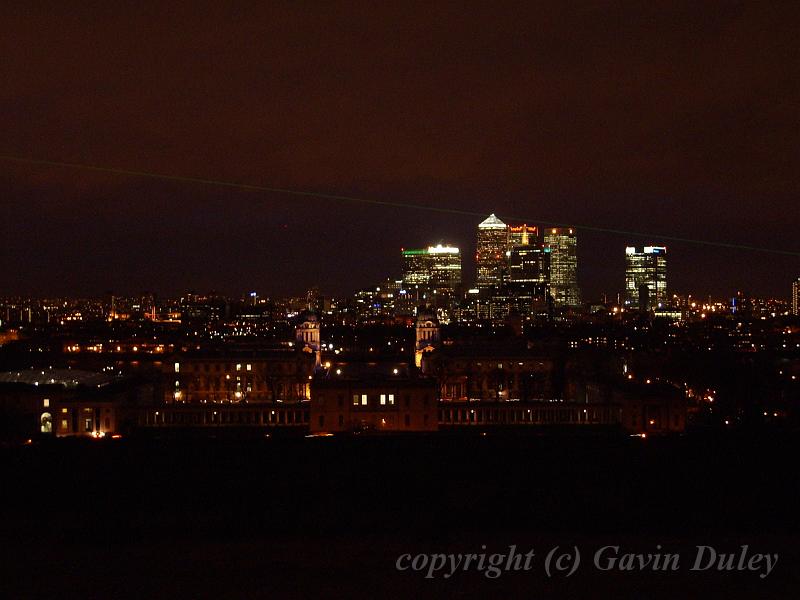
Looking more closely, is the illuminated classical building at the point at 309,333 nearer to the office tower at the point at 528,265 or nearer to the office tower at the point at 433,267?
the office tower at the point at 528,265

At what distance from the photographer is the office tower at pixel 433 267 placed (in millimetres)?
174625

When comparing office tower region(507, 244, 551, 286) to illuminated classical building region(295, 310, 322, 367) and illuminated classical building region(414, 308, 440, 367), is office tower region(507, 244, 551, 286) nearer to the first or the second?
illuminated classical building region(414, 308, 440, 367)

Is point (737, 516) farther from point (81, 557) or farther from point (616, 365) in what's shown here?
point (616, 365)

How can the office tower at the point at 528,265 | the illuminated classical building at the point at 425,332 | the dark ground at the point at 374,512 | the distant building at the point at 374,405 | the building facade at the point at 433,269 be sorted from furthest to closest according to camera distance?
1. the building facade at the point at 433,269
2. the office tower at the point at 528,265
3. the illuminated classical building at the point at 425,332
4. the distant building at the point at 374,405
5. the dark ground at the point at 374,512

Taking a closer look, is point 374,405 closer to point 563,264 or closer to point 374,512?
point 374,512

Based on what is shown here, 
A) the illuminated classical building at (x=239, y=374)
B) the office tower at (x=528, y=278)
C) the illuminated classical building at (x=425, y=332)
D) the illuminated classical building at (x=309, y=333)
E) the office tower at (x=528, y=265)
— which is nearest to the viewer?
the illuminated classical building at (x=239, y=374)

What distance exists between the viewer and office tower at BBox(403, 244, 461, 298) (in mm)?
174625

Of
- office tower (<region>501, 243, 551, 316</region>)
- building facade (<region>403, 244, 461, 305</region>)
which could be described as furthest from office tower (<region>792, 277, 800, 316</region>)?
building facade (<region>403, 244, 461, 305</region>)

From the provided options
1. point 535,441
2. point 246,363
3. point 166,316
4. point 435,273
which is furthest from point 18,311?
point 535,441

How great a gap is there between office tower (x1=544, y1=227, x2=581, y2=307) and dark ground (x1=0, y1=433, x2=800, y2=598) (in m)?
159

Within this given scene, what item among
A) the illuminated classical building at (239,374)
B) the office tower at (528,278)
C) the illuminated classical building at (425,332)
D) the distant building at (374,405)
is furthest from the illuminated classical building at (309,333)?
the office tower at (528,278)

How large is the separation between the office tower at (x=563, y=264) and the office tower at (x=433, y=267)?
18.9 meters

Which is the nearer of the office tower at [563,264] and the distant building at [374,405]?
the distant building at [374,405]

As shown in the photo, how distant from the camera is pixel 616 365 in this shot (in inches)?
1742
